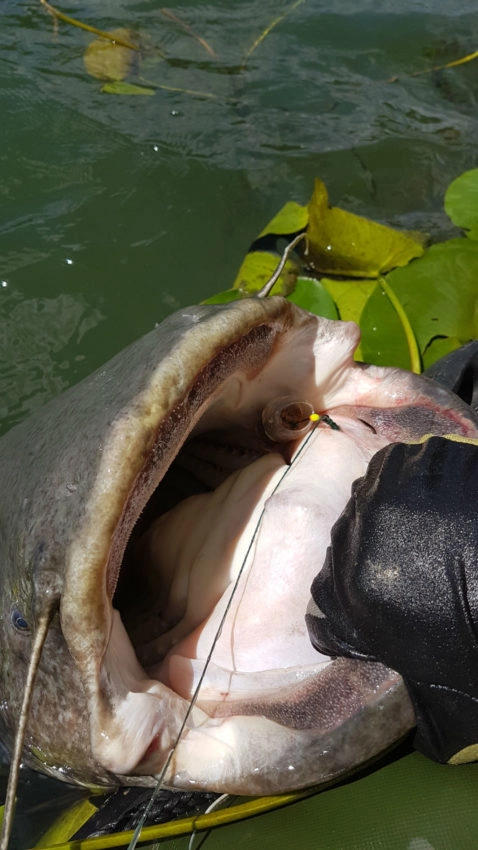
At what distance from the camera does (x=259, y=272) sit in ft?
10.0

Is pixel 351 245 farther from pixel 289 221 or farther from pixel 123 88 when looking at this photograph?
pixel 123 88

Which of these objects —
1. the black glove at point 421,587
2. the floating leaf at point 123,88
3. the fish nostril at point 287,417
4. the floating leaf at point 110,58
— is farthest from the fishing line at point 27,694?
the floating leaf at point 110,58

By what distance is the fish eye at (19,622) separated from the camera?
1364 mm

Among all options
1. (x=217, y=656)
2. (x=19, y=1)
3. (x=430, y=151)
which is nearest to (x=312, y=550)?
(x=217, y=656)

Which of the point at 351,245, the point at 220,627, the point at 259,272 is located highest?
the point at 351,245

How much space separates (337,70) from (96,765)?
13.7 feet

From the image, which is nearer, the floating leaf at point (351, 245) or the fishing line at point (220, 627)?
the fishing line at point (220, 627)

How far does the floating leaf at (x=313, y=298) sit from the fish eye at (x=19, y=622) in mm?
1815

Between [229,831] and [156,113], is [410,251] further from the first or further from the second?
[229,831]

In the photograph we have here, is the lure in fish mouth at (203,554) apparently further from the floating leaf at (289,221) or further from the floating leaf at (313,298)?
the floating leaf at (289,221)

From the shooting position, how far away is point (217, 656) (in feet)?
5.14

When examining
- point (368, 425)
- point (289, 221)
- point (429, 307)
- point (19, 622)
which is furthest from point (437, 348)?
point (19, 622)

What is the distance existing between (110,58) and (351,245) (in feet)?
7.53

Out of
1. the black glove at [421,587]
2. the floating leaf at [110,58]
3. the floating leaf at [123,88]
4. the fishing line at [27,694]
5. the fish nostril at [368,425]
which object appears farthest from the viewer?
the floating leaf at [110,58]
